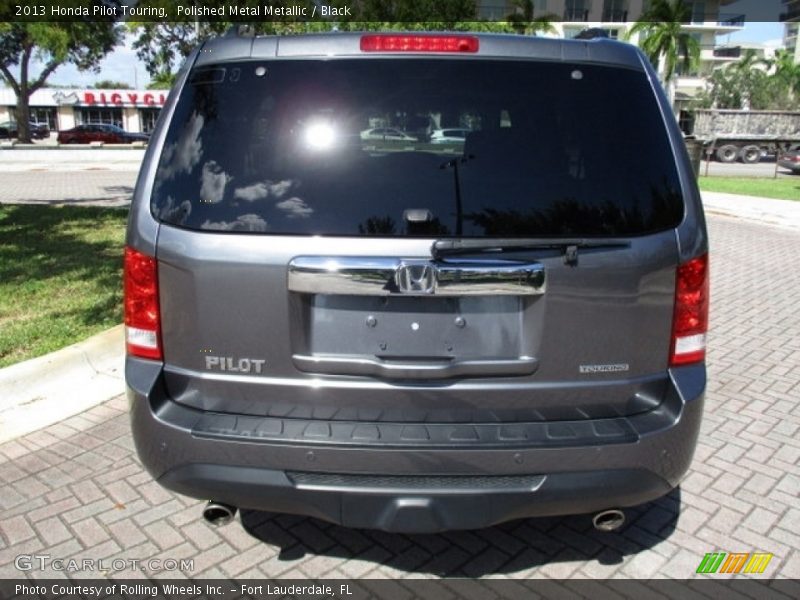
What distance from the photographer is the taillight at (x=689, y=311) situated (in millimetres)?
2379

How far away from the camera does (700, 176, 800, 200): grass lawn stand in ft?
60.8

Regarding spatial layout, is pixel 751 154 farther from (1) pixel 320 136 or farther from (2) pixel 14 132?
(2) pixel 14 132

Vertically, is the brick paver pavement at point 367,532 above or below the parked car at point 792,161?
below

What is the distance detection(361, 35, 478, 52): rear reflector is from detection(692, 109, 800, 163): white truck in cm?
3552

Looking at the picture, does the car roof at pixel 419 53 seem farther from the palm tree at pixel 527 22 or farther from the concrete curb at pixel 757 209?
the palm tree at pixel 527 22

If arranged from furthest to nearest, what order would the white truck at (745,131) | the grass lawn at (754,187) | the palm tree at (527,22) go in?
the white truck at (745,131), the palm tree at (527,22), the grass lawn at (754,187)

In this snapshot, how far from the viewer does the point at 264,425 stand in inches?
91.1

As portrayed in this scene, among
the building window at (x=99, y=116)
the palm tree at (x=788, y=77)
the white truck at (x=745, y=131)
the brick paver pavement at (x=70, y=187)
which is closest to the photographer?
the brick paver pavement at (x=70, y=187)

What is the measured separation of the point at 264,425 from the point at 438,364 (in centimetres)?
63

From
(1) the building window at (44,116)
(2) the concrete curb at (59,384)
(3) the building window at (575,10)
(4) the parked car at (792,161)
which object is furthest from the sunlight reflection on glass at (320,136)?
(1) the building window at (44,116)

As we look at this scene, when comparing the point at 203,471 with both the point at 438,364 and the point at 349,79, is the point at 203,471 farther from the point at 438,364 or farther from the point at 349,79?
the point at 349,79

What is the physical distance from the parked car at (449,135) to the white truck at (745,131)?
35513mm

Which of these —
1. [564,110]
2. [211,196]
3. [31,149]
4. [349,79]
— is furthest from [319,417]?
[31,149]

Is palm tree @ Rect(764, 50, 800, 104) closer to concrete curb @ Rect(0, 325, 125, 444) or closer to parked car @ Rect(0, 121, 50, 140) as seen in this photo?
parked car @ Rect(0, 121, 50, 140)
